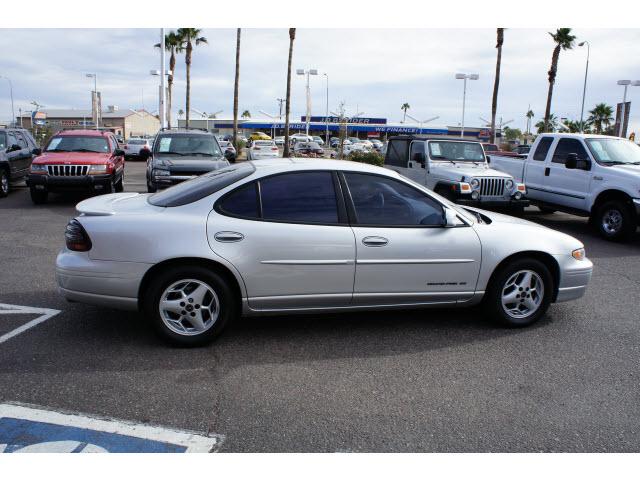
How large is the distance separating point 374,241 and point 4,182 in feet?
41.4

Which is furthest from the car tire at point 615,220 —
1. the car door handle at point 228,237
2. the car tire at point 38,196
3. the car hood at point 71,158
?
the car tire at point 38,196

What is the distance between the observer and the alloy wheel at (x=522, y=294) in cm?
501

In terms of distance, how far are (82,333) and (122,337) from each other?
0.38 m

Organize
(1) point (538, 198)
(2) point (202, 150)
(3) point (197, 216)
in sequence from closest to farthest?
(3) point (197, 216), (1) point (538, 198), (2) point (202, 150)

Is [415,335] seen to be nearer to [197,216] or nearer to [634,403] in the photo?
[634,403]

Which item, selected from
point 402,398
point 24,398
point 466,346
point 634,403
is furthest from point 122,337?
point 634,403

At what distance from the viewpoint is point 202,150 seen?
12820mm

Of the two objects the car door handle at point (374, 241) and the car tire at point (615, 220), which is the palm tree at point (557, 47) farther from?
the car door handle at point (374, 241)

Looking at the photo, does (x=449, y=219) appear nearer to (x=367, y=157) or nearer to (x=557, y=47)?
(x=367, y=157)

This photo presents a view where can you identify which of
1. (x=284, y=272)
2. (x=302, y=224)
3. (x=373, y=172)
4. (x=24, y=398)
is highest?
(x=373, y=172)

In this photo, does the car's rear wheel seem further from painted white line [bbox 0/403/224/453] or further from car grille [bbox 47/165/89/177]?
painted white line [bbox 0/403/224/453]

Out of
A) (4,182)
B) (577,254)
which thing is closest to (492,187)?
(577,254)

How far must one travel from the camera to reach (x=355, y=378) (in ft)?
13.1

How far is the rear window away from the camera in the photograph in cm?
455
